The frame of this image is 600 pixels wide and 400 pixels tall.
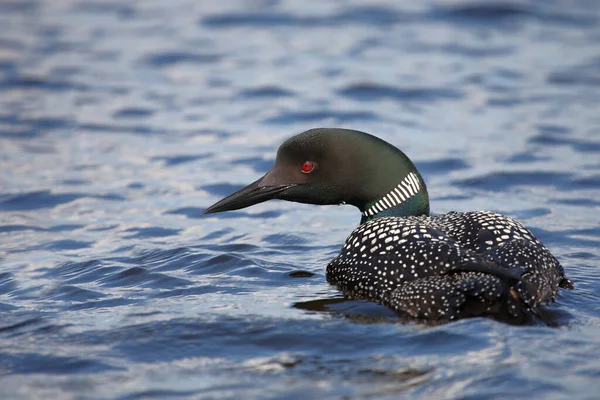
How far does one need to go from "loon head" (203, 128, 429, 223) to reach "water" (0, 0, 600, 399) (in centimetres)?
53

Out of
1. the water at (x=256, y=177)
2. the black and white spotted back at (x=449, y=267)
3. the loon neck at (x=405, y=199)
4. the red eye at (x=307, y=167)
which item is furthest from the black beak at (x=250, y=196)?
the black and white spotted back at (x=449, y=267)

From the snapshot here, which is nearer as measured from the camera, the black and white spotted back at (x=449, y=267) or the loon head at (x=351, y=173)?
the black and white spotted back at (x=449, y=267)

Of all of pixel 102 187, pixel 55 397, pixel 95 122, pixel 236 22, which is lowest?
pixel 55 397

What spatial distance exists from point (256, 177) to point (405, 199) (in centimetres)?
271

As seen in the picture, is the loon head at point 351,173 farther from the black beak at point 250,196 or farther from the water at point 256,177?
the water at point 256,177

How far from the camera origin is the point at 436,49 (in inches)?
453

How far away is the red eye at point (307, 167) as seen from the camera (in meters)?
5.65

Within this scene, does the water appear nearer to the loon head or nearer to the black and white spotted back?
the black and white spotted back

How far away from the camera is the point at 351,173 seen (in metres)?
5.62

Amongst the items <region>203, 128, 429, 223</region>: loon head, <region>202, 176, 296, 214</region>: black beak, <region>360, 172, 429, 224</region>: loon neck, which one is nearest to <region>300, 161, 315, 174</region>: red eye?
<region>203, 128, 429, 223</region>: loon head

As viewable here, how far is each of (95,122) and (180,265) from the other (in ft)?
13.1

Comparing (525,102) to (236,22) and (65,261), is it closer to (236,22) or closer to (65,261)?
(236,22)

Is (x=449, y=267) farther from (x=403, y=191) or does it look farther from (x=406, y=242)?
(x=403, y=191)

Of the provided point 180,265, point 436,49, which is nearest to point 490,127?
point 436,49
